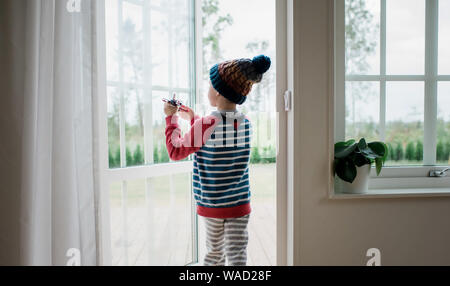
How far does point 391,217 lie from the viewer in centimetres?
128

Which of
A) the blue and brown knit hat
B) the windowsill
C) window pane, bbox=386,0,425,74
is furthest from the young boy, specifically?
window pane, bbox=386,0,425,74

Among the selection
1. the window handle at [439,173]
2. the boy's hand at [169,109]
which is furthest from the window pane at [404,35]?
the boy's hand at [169,109]

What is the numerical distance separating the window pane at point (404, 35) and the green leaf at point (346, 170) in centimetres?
58

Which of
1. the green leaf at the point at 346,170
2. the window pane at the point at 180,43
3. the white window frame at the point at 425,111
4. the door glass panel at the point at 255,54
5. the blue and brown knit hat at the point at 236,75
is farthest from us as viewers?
the door glass panel at the point at 255,54

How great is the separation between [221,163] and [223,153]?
0.14 ft

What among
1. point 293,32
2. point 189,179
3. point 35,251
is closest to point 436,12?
point 293,32

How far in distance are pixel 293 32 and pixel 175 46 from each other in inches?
25.2

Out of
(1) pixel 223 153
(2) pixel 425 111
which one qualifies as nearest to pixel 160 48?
(1) pixel 223 153

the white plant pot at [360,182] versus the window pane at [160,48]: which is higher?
the window pane at [160,48]

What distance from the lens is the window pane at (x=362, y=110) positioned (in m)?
1.40

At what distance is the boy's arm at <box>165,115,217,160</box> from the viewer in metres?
1.12

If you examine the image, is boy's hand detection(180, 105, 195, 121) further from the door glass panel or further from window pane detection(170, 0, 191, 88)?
the door glass panel

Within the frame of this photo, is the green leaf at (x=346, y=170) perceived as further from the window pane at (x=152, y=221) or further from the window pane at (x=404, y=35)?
the window pane at (x=152, y=221)

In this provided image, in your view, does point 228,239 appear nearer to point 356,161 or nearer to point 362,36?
point 356,161
